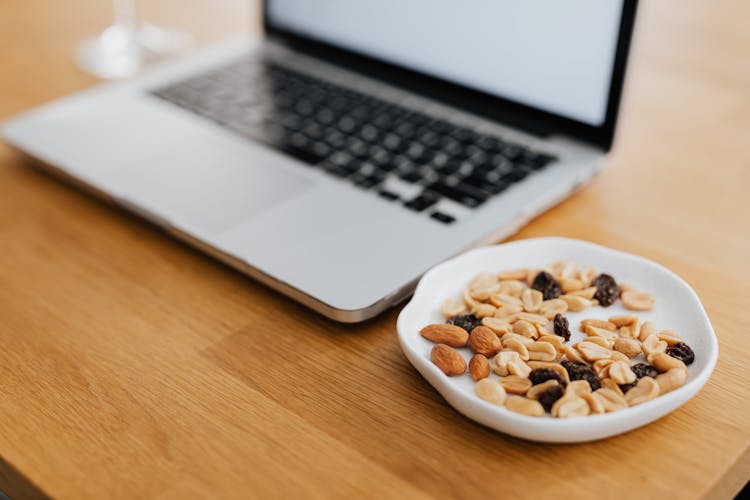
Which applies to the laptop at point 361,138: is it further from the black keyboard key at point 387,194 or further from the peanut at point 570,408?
the peanut at point 570,408

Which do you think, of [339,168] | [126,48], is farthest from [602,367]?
[126,48]

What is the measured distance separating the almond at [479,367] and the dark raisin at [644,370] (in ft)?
0.29

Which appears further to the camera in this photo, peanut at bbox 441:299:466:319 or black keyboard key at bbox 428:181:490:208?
black keyboard key at bbox 428:181:490:208

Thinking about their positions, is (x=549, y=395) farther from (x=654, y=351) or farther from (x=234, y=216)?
(x=234, y=216)

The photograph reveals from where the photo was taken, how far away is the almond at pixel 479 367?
0.53 metres

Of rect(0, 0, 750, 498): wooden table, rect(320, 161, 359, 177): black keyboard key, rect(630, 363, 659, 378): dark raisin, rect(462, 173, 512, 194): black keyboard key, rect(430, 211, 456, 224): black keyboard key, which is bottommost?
rect(0, 0, 750, 498): wooden table

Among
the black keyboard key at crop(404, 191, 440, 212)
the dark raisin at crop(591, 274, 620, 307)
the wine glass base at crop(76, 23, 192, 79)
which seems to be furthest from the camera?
the wine glass base at crop(76, 23, 192, 79)

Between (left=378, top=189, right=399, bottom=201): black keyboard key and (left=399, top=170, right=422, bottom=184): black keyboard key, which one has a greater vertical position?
(left=399, top=170, right=422, bottom=184): black keyboard key

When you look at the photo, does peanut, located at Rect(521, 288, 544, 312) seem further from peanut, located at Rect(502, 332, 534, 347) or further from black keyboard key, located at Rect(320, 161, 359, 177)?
black keyboard key, located at Rect(320, 161, 359, 177)

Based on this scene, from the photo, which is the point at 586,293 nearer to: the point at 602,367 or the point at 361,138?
the point at 602,367

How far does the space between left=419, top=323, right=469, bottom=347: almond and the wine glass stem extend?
0.74 meters

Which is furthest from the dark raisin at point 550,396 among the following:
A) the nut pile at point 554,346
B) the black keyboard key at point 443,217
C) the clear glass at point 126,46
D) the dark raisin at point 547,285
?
the clear glass at point 126,46

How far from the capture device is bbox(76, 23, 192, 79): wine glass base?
3.45 ft

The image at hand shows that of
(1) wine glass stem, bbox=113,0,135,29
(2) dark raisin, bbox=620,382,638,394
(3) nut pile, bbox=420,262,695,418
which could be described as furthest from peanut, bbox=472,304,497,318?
(1) wine glass stem, bbox=113,0,135,29
